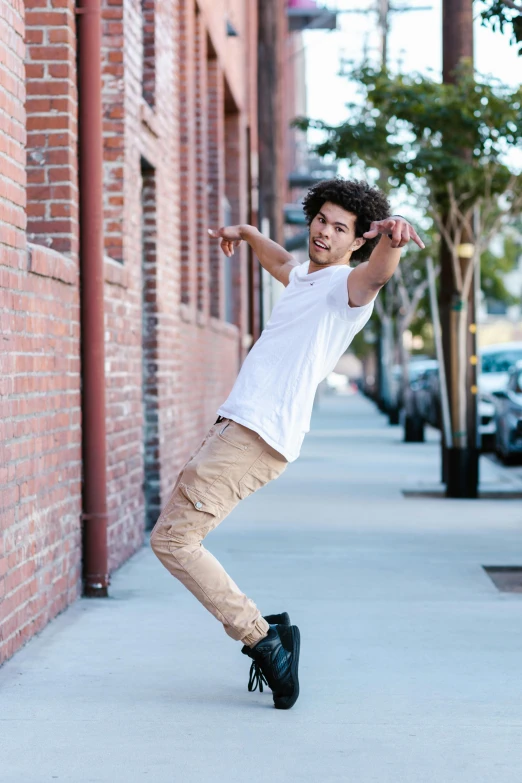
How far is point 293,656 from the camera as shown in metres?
4.86

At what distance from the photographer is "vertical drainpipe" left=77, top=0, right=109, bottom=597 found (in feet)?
23.2

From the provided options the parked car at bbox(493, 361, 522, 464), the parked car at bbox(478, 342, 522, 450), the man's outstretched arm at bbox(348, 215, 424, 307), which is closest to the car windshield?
the parked car at bbox(478, 342, 522, 450)

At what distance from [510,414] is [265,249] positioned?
12.0 m

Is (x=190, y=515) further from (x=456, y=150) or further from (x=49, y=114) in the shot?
(x=456, y=150)

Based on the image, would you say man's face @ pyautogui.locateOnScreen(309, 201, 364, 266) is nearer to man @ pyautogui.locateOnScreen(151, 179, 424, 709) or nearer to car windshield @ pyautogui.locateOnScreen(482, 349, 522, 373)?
man @ pyautogui.locateOnScreen(151, 179, 424, 709)

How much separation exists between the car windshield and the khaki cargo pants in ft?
63.4

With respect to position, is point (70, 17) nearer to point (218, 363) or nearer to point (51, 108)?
point (51, 108)

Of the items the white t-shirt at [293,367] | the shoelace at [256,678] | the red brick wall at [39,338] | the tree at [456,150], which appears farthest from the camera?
the tree at [456,150]

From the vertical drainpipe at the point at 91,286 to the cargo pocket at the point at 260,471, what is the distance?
96.8 inches

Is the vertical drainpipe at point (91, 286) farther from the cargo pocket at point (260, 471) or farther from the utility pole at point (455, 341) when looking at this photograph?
the utility pole at point (455, 341)

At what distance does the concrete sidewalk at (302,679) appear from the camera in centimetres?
420

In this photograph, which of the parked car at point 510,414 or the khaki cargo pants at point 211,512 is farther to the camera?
the parked car at point 510,414

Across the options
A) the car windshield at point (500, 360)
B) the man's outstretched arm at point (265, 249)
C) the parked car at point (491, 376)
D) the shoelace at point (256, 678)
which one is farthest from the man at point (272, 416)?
the car windshield at point (500, 360)

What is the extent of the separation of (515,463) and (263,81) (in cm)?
622
